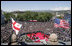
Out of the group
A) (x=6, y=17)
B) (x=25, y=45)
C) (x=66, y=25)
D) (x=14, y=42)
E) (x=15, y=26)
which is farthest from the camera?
(x=6, y=17)

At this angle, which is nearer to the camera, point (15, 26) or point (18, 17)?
point (15, 26)

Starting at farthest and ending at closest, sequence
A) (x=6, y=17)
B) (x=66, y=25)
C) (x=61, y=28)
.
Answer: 1. (x=6, y=17)
2. (x=61, y=28)
3. (x=66, y=25)

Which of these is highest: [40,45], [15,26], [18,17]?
[15,26]

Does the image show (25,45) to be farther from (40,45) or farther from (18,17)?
(18,17)

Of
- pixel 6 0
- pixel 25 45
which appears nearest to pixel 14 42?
pixel 25 45

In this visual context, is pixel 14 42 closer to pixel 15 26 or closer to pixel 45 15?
pixel 15 26

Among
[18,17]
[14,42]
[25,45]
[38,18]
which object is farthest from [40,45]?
[18,17]

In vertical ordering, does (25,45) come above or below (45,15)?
above

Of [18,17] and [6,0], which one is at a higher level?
[6,0]

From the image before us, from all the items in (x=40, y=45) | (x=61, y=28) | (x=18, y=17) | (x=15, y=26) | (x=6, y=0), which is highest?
(x=6, y=0)
